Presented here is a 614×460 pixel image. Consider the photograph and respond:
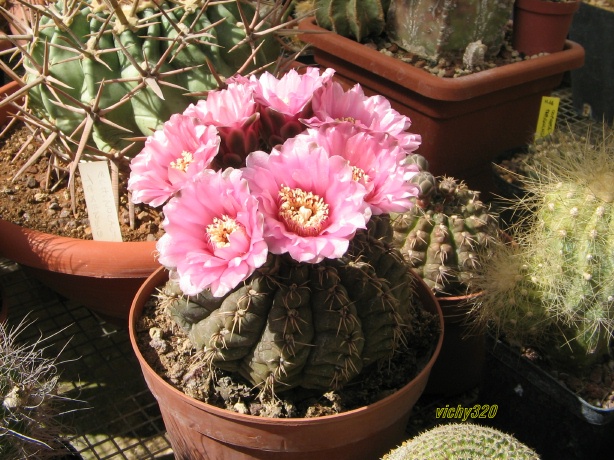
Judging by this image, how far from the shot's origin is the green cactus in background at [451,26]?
194 cm

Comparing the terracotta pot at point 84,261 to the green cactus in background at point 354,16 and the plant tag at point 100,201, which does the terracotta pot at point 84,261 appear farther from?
the green cactus in background at point 354,16

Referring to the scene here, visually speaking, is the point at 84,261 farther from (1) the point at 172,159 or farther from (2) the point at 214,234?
(2) the point at 214,234

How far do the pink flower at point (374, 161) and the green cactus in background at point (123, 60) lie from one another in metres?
0.42

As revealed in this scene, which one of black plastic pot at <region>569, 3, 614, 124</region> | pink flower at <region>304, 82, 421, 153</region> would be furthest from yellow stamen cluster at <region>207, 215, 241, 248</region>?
black plastic pot at <region>569, 3, 614, 124</region>

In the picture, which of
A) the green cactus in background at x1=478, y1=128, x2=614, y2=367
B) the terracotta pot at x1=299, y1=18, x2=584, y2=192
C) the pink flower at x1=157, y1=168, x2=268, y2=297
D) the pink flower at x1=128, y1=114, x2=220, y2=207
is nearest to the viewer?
the pink flower at x1=157, y1=168, x2=268, y2=297

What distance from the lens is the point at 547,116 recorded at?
2037mm

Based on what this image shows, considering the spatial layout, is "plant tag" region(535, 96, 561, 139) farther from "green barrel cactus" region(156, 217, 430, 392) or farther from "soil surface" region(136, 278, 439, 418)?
"green barrel cactus" region(156, 217, 430, 392)

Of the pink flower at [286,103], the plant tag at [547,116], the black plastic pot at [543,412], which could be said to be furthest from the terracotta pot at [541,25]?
the pink flower at [286,103]

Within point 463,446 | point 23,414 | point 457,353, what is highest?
point 463,446

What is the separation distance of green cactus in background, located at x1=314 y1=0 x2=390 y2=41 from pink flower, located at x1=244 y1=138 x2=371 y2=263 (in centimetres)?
126

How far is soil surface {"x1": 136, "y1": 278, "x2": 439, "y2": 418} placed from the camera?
107 centimetres

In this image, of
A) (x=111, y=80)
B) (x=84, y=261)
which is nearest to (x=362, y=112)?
(x=111, y=80)

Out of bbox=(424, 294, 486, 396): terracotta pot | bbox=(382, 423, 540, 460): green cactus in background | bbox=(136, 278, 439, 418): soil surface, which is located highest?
bbox=(382, 423, 540, 460): green cactus in background

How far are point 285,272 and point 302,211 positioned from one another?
124 millimetres
